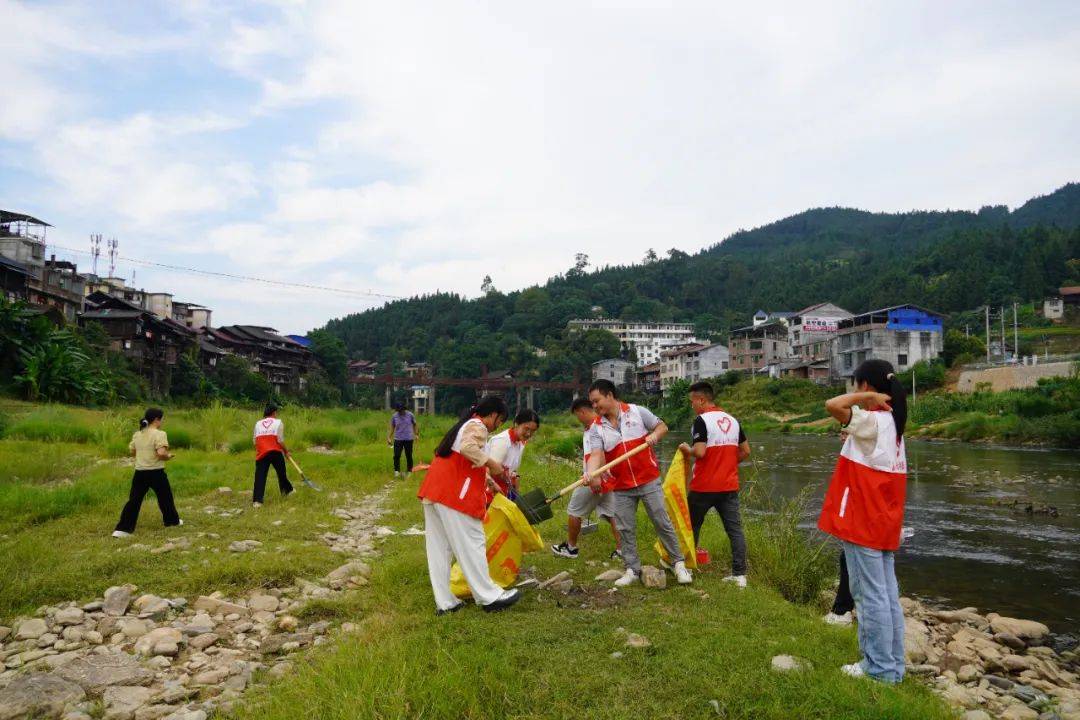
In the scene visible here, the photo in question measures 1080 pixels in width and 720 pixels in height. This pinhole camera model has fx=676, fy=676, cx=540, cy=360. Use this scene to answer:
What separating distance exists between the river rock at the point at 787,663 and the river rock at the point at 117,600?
510cm

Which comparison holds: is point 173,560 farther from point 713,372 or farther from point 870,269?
point 870,269

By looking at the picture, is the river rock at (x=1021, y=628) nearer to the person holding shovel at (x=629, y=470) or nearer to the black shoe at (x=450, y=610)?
the person holding shovel at (x=629, y=470)

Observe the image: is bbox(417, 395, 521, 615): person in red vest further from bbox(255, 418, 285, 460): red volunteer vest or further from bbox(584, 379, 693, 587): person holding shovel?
bbox(255, 418, 285, 460): red volunteer vest

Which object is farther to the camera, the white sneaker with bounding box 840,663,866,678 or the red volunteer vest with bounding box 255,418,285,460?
the red volunteer vest with bounding box 255,418,285,460

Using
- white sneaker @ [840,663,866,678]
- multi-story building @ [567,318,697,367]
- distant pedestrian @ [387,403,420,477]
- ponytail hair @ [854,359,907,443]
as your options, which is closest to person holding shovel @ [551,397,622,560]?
white sneaker @ [840,663,866,678]

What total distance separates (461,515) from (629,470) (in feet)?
5.98

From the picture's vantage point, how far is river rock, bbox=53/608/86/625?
17.4 feet

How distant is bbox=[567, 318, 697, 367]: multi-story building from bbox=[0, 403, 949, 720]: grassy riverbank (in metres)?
97.3

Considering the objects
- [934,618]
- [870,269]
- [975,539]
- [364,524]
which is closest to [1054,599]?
[934,618]

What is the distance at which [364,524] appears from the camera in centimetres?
966

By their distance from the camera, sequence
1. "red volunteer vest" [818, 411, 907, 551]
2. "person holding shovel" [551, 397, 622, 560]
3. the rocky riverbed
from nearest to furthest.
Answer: the rocky riverbed → "red volunteer vest" [818, 411, 907, 551] → "person holding shovel" [551, 397, 622, 560]

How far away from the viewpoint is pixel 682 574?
21.2ft

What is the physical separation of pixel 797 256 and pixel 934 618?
151 m

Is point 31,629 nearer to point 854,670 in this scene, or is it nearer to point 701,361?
point 854,670
